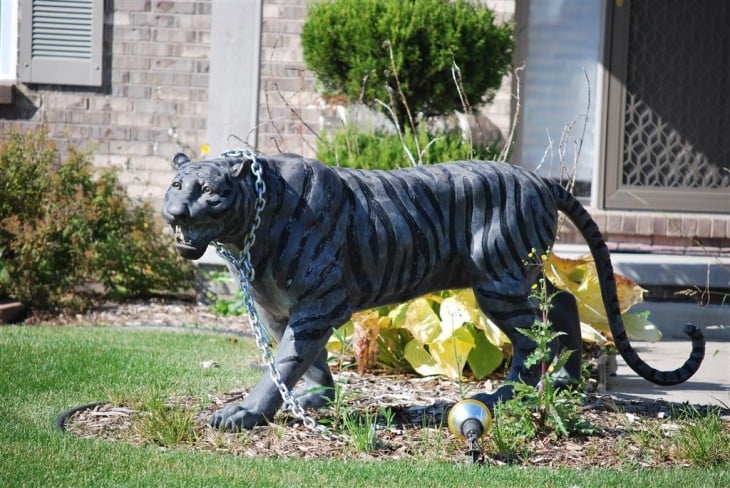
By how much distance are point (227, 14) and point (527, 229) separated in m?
5.40

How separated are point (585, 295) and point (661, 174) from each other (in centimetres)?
380

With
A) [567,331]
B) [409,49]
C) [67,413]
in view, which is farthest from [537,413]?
[409,49]

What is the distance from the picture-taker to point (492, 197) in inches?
203

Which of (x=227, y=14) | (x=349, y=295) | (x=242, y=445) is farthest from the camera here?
(x=227, y=14)

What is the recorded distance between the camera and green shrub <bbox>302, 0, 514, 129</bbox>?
26.4 ft

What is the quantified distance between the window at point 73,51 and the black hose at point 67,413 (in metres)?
5.75

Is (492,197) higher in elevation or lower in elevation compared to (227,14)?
lower

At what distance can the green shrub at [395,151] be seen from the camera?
310 inches

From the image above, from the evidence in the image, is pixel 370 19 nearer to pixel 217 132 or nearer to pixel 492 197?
pixel 217 132

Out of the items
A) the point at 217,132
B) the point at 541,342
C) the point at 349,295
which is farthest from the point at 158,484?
the point at 217,132

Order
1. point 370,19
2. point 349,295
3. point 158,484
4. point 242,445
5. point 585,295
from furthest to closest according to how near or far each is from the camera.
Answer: point 370,19
point 585,295
point 349,295
point 242,445
point 158,484

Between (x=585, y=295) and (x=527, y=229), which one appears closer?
(x=527, y=229)

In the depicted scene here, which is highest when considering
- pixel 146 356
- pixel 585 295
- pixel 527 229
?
pixel 527 229

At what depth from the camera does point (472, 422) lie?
438 centimetres
